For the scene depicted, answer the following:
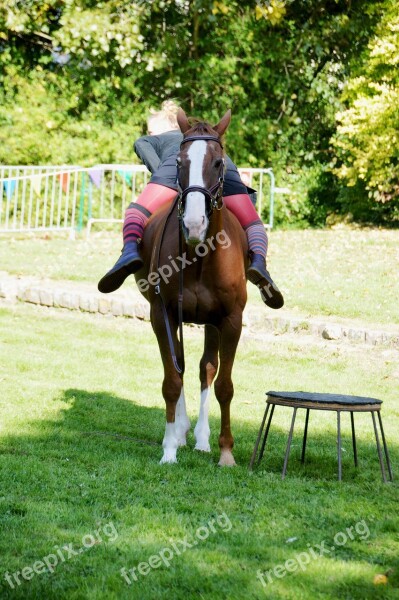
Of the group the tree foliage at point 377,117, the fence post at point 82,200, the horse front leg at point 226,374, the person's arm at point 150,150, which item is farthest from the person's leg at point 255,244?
the tree foliage at point 377,117

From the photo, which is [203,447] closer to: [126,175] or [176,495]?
[176,495]

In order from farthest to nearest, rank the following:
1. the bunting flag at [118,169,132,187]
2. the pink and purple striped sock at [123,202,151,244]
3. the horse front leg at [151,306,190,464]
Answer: the bunting flag at [118,169,132,187], the pink and purple striped sock at [123,202,151,244], the horse front leg at [151,306,190,464]

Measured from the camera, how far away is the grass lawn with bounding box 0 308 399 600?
4219 mm

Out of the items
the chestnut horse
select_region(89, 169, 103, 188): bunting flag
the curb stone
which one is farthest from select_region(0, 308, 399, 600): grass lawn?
select_region(89, 169, 103, 188): bunting flag

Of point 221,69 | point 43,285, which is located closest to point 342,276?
point 43,285

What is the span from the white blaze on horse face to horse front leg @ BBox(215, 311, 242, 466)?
1088 mm

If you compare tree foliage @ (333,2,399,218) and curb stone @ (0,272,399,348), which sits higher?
tree foliage @ (333,2,399,218)

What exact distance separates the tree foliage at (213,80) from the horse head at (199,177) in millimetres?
14474


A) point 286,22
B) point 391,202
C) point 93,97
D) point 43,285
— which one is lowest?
point 43,285

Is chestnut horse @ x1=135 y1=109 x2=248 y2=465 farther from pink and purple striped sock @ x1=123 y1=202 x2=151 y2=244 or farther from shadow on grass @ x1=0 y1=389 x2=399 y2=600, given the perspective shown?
shadow on grass @ x1=0 y1=389 x2=399 y2=600

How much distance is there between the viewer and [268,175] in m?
22.1

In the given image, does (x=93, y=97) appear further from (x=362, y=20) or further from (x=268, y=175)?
(x=362, y=20)

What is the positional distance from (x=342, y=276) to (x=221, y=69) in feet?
31.9

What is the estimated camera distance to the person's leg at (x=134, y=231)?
6.93 m
